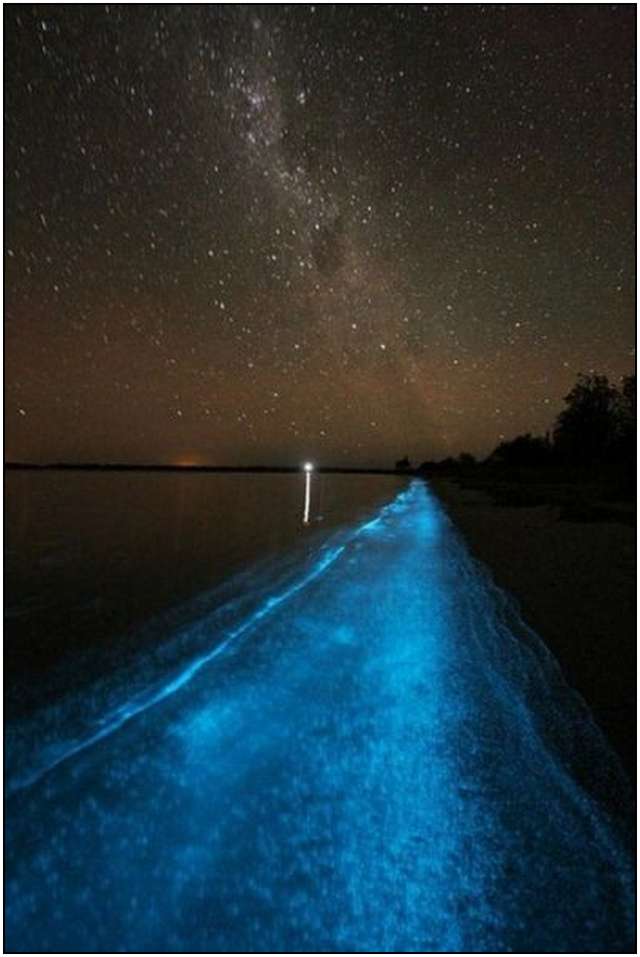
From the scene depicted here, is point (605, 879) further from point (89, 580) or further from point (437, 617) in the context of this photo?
point (89, 580)

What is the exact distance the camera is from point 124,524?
104 ft

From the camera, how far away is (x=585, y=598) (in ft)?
36.6

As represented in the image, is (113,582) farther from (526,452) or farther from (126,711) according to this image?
(526,452)

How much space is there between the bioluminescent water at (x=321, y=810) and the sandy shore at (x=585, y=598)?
346 mm

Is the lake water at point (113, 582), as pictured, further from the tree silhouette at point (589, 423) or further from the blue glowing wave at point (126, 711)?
the tree silhouette at point (589, 423)

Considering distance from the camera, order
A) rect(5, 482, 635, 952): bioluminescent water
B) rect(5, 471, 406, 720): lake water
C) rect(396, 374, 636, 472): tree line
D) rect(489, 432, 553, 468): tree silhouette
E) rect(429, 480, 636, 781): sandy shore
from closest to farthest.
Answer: rect(5, 482, 635, 952): bioluminescent water, rect(429, 480, 636, 781): sandy shore, rect(5, 471, 406, 720): lake water, rect(396, 374, 636, 472): tree line, rect(489, 432, 553, 468): tree silhouette

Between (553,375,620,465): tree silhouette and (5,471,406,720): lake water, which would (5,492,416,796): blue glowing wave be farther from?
(553,375,620,465): tree silhouette

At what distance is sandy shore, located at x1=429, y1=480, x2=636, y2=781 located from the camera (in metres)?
6.57

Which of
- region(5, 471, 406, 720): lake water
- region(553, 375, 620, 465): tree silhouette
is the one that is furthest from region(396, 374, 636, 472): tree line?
region(5, 471, 406, 720): lake water

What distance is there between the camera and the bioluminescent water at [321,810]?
3.51 meters

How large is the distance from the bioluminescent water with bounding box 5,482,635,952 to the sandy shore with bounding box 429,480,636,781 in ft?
1.14

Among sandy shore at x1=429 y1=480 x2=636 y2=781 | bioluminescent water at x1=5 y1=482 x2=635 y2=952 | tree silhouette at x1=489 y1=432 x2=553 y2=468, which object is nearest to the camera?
bioluminescent water at x1=5 y1=482 x2=635 y2=952

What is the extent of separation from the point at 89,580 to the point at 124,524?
16.7 metres

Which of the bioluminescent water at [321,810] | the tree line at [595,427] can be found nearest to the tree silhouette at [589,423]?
the tree line at [595,427]
